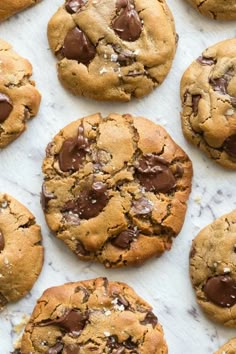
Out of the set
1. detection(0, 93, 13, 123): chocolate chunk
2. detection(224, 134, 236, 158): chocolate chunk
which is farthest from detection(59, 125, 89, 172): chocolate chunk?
detection(224, 134, 236, 158): chocolate chunk

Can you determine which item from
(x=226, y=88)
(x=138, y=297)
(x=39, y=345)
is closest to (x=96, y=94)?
(x=226, y=88)

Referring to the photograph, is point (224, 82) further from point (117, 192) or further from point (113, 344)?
point (113, 344)

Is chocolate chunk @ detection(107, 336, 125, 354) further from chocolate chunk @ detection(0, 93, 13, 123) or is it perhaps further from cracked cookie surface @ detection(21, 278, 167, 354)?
chocolate chunk @ detection(0, 93, 13, 123)

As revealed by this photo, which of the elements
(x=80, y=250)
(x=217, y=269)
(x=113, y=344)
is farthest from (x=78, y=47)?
(x=113, y=344)

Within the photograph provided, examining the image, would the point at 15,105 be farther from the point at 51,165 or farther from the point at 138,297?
the point at 138,297

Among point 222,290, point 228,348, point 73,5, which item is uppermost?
point 73,5

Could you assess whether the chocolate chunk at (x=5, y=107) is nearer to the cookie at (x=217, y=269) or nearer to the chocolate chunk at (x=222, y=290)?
the cookie at (x=217, y=269)

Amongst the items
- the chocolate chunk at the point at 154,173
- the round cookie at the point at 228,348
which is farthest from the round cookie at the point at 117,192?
the round cookie at the point at 228,348
